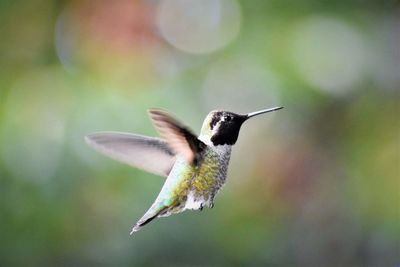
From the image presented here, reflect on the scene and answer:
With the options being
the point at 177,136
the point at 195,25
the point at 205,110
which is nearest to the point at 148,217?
the point at 177,136

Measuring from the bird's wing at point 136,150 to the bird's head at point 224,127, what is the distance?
50 mm

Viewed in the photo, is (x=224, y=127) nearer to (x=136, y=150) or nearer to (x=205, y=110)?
(x=136, y=150)

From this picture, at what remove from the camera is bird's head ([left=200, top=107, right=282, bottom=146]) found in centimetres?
51

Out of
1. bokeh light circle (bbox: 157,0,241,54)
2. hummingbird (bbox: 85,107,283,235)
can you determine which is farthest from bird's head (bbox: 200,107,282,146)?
bokeh light circle (bbox: 157,0,241,54)

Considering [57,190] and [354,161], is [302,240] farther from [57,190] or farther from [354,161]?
[57,190]

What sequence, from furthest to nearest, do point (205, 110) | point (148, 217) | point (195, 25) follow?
point (195, 25) → point (205, 110) → point (148, 217)

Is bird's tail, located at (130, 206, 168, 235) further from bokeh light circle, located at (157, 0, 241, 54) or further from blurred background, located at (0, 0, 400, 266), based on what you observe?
bokeh light circle, located at (157, 0, 241, 54)

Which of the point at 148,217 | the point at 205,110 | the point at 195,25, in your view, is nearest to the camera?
the point at 148,217

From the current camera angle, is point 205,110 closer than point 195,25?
Yes

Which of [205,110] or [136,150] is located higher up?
[205,110]

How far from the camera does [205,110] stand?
1631 millimetres

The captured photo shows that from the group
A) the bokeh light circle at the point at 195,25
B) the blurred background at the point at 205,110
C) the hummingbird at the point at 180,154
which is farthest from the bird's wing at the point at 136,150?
the bokeh light circle at the point at 195,25

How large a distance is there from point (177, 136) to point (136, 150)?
6 centimetres

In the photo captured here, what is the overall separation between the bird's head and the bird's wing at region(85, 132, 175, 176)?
50 millimetres
